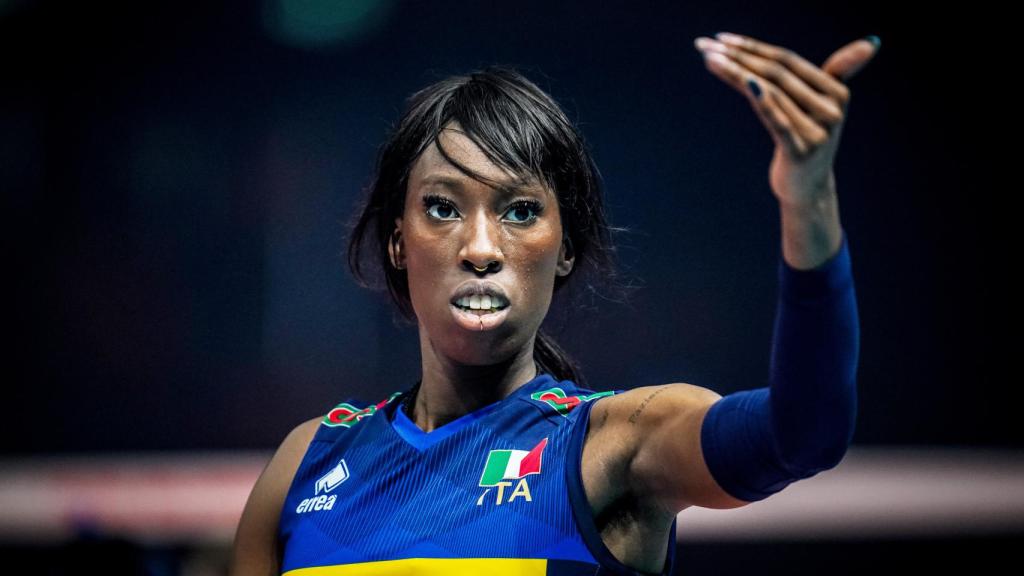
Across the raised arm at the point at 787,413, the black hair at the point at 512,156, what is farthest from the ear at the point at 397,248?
the raised arm at the point at 787,413

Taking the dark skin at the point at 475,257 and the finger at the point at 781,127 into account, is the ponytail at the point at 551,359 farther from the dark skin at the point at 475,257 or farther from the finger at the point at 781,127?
the finger at the point at 781,127

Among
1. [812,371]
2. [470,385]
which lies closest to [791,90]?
[812,371]

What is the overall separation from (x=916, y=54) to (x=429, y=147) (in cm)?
250

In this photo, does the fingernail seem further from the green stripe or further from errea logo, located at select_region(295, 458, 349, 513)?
errea logo, located at select_region(295, 458, 349, 513)

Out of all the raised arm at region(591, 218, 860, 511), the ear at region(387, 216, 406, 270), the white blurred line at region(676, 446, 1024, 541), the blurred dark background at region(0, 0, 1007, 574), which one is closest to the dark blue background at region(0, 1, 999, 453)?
the blurred dark background at region(0, 0, 1007, 574)

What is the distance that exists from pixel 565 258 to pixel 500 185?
221 millimetres

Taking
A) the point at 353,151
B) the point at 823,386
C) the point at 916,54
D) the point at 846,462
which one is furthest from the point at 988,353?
the point at 823,386

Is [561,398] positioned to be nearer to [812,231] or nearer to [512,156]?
[512,156]

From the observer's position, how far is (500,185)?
5.41 feet

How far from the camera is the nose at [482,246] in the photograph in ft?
5.31

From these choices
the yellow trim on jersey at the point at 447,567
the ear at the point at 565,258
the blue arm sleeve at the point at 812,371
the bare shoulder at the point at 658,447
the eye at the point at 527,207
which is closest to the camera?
the blue arm sleeve at the point at 812,371

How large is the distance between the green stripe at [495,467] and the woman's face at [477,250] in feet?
0.54

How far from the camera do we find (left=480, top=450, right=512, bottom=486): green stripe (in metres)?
1.56

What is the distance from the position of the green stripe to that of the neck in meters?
0.17
